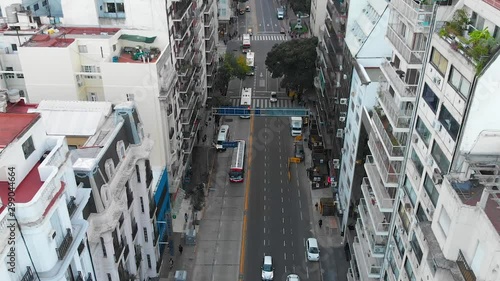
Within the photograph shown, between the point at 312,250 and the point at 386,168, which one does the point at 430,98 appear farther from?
the point at 312,250

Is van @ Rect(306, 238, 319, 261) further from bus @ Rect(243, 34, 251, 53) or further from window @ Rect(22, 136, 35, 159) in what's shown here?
bus @ Rect(243, 34, 251, 53)

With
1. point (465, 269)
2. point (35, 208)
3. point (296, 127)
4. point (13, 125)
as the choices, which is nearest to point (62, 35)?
point (13, 125)

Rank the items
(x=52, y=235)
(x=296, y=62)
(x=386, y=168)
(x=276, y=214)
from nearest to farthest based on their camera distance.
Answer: (x=52, y=235) → (x=386, y=168) → (x=276, y=214) → (x=296, y=62)

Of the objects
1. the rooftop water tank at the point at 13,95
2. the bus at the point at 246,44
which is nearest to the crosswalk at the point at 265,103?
the bus at the point at 246,44

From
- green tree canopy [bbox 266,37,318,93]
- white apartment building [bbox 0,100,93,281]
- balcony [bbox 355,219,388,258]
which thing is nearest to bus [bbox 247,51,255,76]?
green tree canopy [bbox 266,37,318,93]

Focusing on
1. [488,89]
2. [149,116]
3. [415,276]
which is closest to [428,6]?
[488,89]

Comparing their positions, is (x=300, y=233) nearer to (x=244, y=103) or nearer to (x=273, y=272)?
(x=273, y=272)
